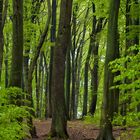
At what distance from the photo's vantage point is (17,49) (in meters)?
11.0

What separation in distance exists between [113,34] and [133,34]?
429 centimetres

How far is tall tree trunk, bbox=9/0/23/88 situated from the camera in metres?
10.8

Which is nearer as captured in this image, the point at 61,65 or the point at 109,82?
the point at 109,82

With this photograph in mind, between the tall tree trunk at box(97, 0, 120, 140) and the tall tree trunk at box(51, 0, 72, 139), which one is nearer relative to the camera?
the tall tree trunk at box(97, 0, 120, 140)

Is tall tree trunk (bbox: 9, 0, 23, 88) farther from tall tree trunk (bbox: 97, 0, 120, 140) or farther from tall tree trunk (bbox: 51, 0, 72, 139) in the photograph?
tall tree trunk (bbox: 97, 0, 120, 140)

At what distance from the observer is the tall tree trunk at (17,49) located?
1082cm

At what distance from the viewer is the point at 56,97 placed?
13.6 metres

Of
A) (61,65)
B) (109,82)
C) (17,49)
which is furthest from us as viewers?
(61,65)

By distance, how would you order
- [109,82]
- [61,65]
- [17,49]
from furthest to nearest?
[61,65]
[109,82]
[17,49]

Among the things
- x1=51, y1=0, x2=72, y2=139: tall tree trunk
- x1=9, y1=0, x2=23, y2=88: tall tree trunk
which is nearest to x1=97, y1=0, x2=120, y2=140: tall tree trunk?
x1=51, y1=0, x2=72, y2=139: tall tree trunk

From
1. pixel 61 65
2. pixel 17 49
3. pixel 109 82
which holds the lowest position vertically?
pixel 109 82

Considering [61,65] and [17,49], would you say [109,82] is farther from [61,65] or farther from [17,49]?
[17,49]

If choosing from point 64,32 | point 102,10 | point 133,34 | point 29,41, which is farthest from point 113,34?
point 29,41

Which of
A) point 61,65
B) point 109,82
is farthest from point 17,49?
point 109,82
